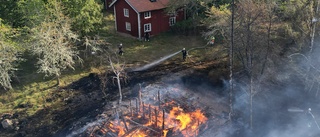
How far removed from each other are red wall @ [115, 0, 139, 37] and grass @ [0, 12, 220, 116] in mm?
999

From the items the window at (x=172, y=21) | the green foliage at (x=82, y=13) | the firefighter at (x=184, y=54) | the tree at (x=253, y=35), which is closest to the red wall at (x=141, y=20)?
the window at (x=172, y=21)

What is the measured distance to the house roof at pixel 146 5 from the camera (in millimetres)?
42000

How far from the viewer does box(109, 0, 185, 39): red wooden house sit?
4252 centimetres

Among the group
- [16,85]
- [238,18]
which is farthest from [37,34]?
[238,18]

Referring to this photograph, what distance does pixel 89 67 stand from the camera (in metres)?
36.2

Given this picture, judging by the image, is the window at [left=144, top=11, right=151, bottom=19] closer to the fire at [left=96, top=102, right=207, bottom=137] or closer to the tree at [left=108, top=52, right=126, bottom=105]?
the tree at [left=108, top=52, right=126, bottom=105]

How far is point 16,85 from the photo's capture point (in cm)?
3269

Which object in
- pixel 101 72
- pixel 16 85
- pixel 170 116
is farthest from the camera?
pixel 101 72

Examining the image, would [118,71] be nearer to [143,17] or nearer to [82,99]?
[82,99]

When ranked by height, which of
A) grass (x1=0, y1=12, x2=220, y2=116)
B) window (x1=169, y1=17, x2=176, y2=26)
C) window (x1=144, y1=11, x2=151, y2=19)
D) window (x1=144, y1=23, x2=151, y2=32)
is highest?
window (x1=144, y1=11, x2=151, y2=19)

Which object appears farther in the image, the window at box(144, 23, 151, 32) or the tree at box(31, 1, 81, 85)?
the window at box(144, 23, 151, 32)

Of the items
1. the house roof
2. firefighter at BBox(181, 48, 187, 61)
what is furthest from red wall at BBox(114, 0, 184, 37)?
firefighter at BBox(181, 48, 187, 61)

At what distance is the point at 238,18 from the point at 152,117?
11964 millimetres

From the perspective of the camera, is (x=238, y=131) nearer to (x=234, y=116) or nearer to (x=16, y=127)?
(x=234, y=116)
